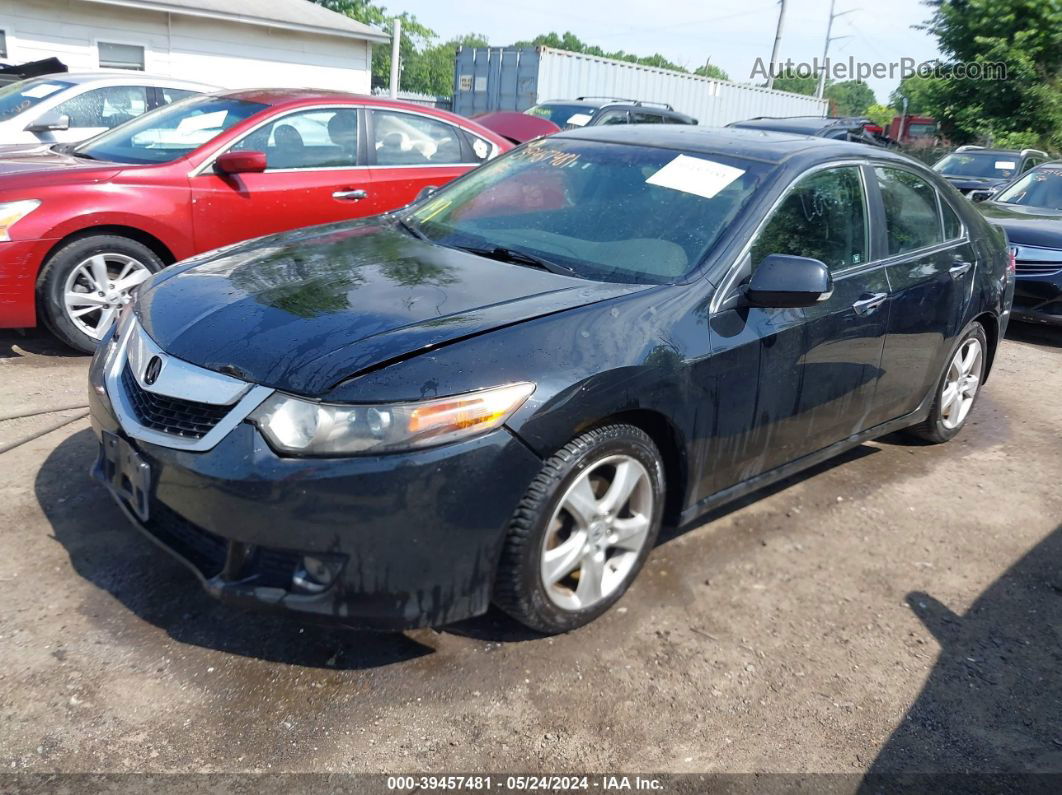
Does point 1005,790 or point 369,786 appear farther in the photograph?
point 1005,790

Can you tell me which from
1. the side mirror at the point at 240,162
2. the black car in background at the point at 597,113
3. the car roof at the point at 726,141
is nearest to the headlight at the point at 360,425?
the car roof at the point at 726,141

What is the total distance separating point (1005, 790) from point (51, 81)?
30.0ft

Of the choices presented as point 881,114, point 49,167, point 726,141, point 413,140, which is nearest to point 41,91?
point 49,167

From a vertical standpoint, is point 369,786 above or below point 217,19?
below

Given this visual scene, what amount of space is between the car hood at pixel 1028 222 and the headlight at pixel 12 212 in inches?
289

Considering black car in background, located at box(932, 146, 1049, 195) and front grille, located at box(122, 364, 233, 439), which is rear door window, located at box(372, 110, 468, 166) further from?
black car in background, located at box(932, 146, 1049, 195)

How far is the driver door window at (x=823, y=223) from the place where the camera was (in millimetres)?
3686

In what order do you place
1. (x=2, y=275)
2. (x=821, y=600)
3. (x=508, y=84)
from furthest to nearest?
(x=508, y=84), (x=2, y=275), (x=821, y=600)

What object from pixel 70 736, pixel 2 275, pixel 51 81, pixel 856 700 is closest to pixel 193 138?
pixel 2 275

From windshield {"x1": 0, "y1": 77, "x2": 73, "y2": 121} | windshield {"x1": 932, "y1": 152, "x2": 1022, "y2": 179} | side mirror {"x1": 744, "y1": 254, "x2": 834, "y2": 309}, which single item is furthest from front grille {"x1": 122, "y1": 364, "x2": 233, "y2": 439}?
windshield {"x1": 932, "y1": 152, "x2": 1022, "y2": 179}

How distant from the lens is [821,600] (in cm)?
360

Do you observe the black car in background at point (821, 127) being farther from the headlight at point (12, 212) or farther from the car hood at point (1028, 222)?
the headlight at point (12, 212)

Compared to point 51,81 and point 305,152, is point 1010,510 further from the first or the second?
point 51,81

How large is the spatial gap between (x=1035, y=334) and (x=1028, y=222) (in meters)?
0.98
